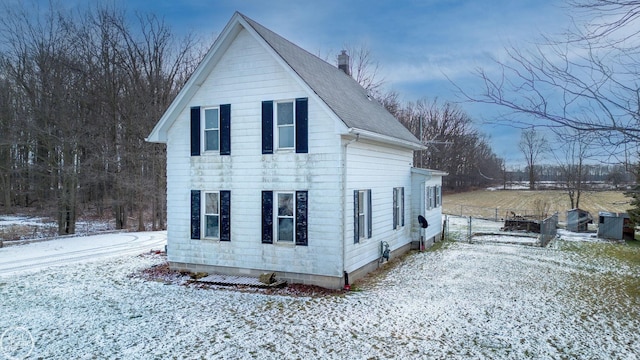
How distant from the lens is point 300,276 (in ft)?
33.3

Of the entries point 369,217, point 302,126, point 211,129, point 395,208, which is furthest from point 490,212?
point 211,129

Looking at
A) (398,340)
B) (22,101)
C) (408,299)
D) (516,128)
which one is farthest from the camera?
(22,101)

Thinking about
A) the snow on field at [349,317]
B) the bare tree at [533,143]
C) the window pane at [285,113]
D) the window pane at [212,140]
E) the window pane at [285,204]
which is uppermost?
the window pane at [285,113]

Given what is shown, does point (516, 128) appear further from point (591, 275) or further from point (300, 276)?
point (591, 275)

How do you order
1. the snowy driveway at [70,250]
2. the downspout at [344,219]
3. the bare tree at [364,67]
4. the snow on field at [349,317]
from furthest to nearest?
the bare tree at [364,67] < the snowy driveway at [70,250] < the downspout at [344,219] < the snow on field at [349,317]

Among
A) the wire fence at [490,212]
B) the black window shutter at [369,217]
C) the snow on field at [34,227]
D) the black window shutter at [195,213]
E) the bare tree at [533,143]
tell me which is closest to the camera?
the bare tree at [533,143]

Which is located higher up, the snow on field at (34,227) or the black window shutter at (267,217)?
the black window shutter at (267,217)

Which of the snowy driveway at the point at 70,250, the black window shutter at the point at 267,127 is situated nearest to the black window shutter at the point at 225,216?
the black window shutter at the point at 267,127

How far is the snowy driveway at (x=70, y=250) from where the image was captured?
12.9m

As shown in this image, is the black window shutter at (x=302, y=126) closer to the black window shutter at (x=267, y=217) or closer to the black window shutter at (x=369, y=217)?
the black window shutter at (x=267, y=217)

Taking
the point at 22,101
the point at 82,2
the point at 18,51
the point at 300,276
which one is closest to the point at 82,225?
the point at 22,101

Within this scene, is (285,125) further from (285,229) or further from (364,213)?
(364,213)

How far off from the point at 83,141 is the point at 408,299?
777 inches

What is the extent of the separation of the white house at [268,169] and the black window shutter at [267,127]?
27 mm
